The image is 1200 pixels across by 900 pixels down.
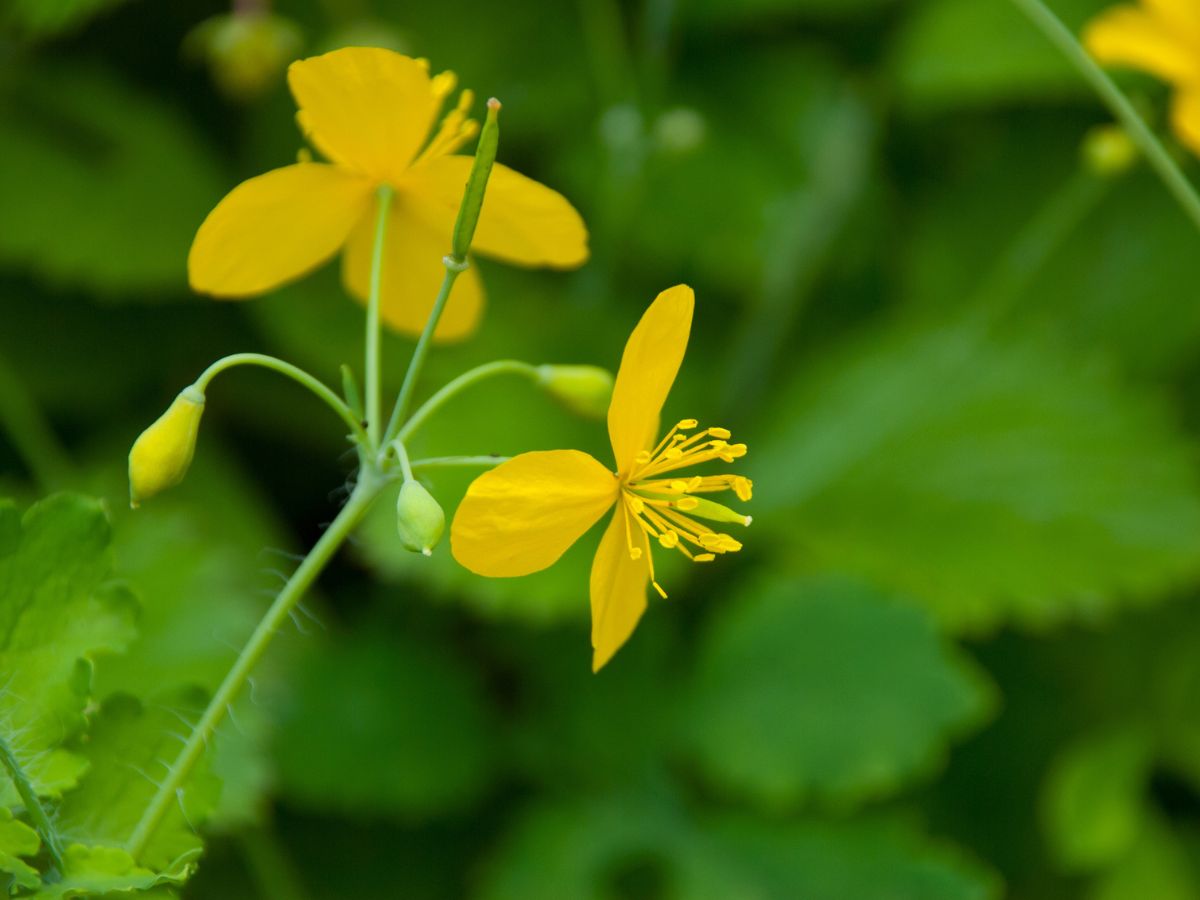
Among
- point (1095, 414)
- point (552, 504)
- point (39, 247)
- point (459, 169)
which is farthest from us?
point (1095, 414)

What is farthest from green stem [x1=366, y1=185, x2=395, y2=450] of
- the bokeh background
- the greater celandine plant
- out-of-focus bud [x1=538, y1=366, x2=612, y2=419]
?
the bokeh background

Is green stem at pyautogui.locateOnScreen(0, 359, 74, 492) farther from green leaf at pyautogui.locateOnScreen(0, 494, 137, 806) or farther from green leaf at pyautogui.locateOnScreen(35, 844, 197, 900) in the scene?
green leaf at pyautogui.locateOnScreen(35, 844, 197, 900)

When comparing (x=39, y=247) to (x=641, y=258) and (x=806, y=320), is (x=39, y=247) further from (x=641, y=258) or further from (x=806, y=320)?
(x=806, y=320)

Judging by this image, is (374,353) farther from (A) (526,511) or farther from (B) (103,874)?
(B) (103,874)

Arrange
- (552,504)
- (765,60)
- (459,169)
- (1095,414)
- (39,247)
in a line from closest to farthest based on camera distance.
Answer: (552,504), (459,169), (39,247), (1095,414), (765,60)

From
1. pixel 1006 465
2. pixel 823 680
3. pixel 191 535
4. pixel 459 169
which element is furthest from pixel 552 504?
pixel 1006 465

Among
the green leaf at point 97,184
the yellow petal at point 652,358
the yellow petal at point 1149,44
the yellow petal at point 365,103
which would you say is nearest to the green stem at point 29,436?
the green leaf at point 97,184
